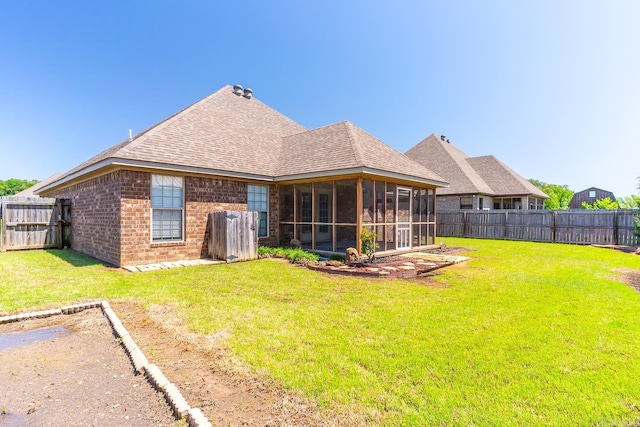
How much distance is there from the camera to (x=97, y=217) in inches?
420

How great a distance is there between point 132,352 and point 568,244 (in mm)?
20953

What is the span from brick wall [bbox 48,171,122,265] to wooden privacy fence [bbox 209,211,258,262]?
2749mm

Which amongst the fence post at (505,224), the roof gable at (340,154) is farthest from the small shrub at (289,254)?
the fence post at (505,224)

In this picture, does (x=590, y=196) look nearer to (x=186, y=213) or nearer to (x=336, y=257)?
(x=336, y=257)

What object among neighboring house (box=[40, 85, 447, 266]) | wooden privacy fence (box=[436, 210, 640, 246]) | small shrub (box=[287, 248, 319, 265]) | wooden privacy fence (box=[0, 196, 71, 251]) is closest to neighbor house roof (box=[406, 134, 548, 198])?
wooden privacy fence (box=[436, 210, 640, 246])

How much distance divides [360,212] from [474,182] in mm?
17440

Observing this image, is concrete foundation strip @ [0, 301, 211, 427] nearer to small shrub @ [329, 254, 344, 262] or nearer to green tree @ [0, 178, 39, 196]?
small shrub @ [329, 254, 344, 262]

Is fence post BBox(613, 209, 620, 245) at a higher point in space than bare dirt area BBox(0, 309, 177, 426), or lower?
higher

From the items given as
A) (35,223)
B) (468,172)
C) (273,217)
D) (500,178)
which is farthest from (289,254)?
(500,178)

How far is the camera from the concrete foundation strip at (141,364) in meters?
2.47

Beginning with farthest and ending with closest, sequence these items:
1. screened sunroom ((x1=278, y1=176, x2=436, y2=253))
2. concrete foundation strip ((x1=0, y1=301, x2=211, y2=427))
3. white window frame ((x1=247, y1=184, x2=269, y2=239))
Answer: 1. white window frame ((x1=247, y1=184, x2=269, y2=239))
2. screened sunroom ((x1=278, y1=176, x2=436, y2=253))
3. concrete foundation strip ((x1=0, y1=301, x2=211, y2=427))

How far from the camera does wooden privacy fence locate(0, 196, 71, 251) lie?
499 inches

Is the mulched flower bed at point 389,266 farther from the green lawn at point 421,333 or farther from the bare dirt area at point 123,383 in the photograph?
the bare dirt area at point 123,383

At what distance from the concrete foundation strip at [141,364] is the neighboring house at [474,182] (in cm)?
2325
